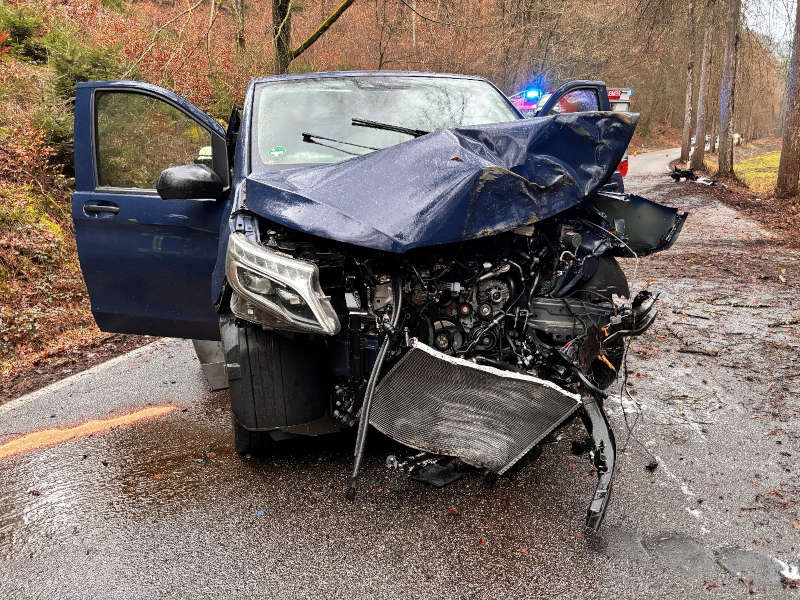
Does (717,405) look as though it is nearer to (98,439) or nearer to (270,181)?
(270,181)

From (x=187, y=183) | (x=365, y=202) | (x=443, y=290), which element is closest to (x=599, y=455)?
(x=443, y=290)

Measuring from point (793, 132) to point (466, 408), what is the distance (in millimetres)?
14461

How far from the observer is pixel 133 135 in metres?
5.24

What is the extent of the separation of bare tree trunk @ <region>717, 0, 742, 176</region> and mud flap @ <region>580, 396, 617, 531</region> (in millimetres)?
21361

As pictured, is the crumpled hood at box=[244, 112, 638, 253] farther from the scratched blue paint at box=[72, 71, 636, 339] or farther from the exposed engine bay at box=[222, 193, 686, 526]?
the exposed engine bay at box=[222, 193, 686, 526]

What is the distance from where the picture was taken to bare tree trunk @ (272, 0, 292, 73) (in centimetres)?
1175

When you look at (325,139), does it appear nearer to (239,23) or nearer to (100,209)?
(100,209)

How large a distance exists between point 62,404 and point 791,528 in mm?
4425

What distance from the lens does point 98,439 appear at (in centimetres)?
407

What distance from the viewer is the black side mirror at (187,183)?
3.68 meters

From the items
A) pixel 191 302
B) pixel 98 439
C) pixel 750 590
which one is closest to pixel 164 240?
pixel 191 302

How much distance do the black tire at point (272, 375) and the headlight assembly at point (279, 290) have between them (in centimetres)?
25

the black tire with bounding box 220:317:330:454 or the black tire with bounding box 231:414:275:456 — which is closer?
the black tire with bounding box 220:317:330:454

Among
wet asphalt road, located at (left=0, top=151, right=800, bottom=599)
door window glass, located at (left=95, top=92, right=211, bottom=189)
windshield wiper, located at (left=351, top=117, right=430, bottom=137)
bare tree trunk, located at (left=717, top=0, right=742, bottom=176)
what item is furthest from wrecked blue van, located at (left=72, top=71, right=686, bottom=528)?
bare tree trunk, located at (left=717, top=0, right=742, bottom=176)
